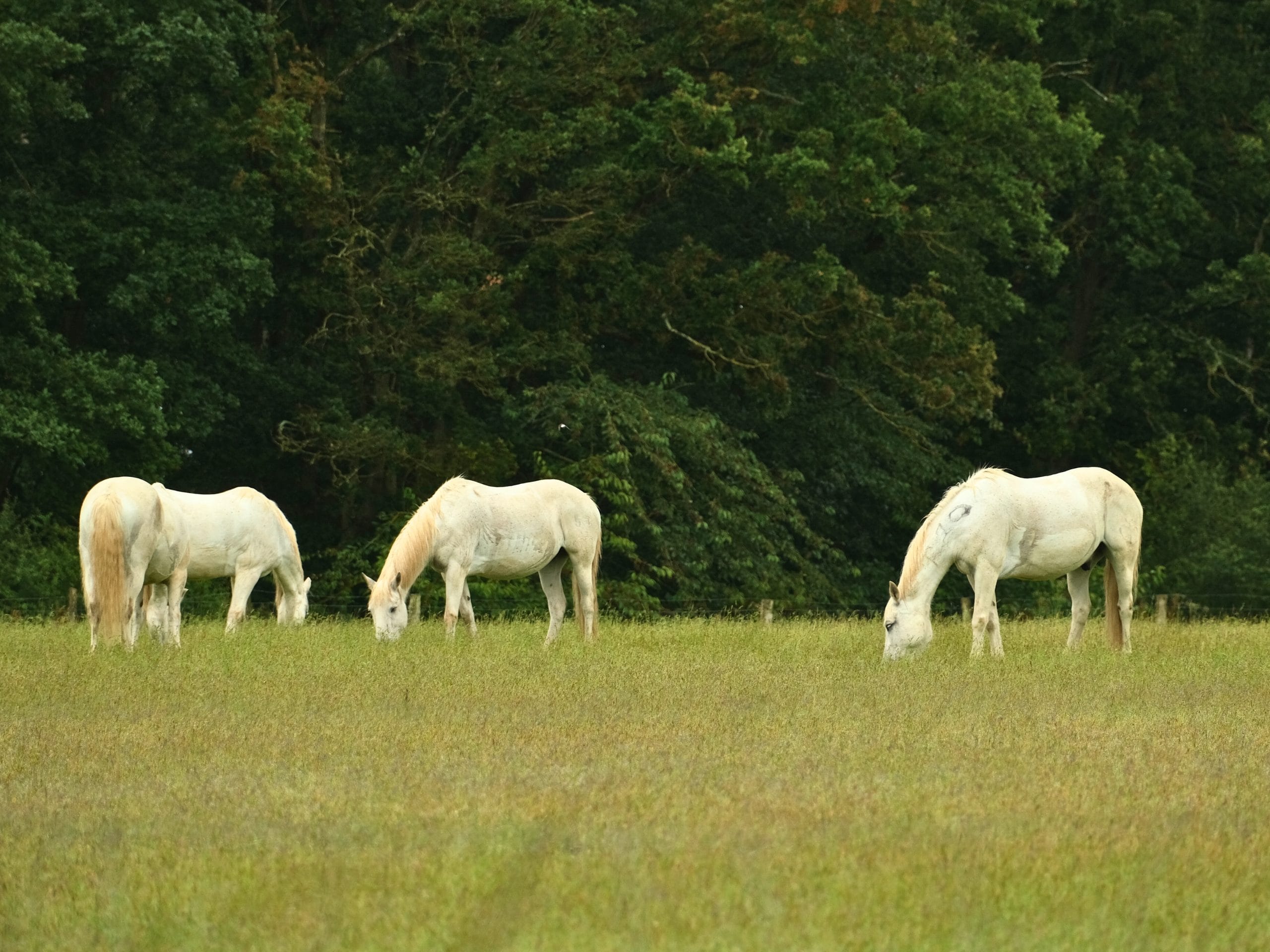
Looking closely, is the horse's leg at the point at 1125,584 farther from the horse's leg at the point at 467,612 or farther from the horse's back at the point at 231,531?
the horse's back at the point at 231,531

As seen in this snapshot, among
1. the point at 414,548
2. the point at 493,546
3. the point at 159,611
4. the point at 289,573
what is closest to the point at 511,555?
the point at 493,546

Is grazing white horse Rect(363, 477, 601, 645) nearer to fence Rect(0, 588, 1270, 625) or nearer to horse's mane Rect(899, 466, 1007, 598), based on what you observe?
fence Rect(0, 588, 1270, 625)

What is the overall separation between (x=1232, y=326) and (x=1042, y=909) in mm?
31278

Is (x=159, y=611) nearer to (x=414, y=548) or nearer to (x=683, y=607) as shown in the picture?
(x=414, y=548)

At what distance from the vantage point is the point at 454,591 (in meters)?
18.7

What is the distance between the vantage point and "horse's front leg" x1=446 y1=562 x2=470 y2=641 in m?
18.4

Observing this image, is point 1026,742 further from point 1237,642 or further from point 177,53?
point 177,53

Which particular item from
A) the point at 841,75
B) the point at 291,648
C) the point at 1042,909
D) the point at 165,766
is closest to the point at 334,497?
the point at 841,75

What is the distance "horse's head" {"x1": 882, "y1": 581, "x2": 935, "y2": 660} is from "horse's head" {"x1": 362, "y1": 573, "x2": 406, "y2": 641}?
4.49 meters

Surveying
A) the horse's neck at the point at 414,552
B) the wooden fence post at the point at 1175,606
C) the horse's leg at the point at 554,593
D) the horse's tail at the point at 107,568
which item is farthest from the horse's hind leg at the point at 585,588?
the wooden fence post at the point at 1175,606

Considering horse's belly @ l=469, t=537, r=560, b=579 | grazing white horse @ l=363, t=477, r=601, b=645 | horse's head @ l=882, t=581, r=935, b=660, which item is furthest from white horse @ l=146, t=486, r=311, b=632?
horse's head @ l=882, t=581, r=935, b=660

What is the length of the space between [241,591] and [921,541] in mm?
7075

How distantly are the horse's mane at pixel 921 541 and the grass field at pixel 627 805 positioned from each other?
1455 millimetres

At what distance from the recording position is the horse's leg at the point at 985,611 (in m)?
16.5
